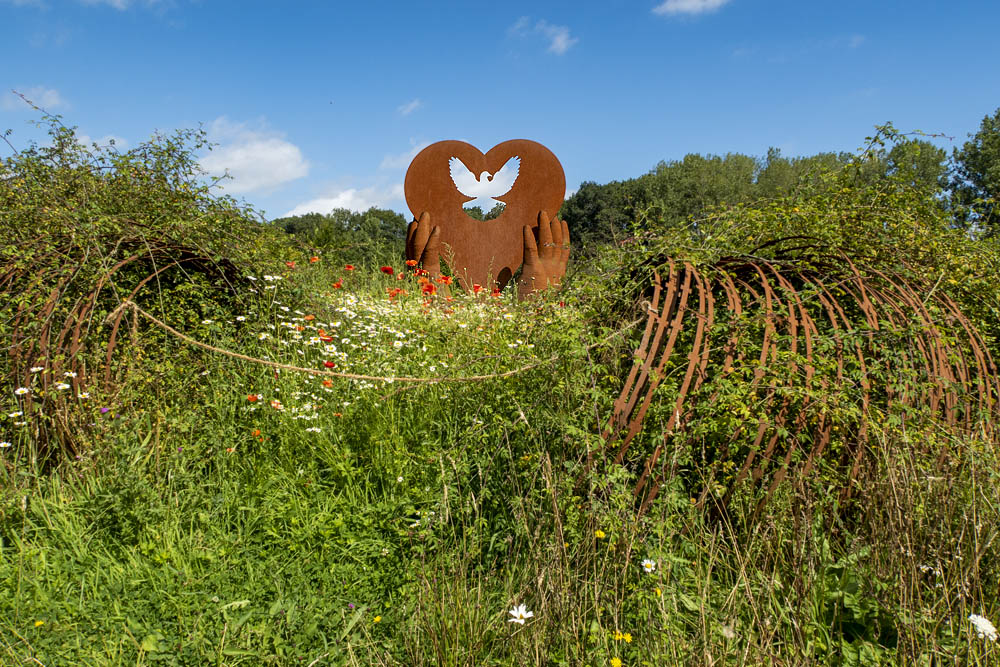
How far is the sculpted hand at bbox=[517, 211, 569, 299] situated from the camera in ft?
29.4

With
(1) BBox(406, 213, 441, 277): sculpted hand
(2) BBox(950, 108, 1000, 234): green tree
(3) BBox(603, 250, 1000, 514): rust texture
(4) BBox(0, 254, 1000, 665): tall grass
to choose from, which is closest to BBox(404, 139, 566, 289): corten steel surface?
(1) BBox(406, 213, 441, 277): sculpted hand

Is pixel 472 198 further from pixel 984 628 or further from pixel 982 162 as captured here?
pixel 982 162

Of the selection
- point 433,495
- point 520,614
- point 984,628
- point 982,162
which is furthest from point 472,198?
point 982,162

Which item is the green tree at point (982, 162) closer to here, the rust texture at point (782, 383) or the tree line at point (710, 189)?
the tree line at point (710, 189)

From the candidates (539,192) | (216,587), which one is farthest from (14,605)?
(539,192)

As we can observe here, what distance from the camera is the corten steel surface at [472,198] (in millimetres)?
8867

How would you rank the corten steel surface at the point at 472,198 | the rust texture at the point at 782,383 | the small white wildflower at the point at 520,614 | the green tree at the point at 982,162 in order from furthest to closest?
the green tree at the point at 982,162 → the corten steel surface at the point at 472,198 → the rust texture at the point at 782,383 → the small white wildflower at the point at 520,614

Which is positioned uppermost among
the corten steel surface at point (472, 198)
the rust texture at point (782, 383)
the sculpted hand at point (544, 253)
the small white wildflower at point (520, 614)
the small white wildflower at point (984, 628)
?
the corten steel surface at point (472, 198)

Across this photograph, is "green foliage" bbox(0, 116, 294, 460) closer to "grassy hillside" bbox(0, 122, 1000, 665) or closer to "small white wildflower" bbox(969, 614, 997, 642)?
"grassy hillside" bbox(0, 122, 1000, 665)

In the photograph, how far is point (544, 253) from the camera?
9.12 m

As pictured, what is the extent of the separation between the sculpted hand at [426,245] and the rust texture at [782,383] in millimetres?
6002

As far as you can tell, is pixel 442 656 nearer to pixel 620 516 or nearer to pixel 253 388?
pixel 620 516

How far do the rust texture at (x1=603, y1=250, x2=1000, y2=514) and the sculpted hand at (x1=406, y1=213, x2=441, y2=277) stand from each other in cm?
600

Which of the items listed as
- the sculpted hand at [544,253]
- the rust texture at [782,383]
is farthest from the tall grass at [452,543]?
the sculpted hand at [544,253]
